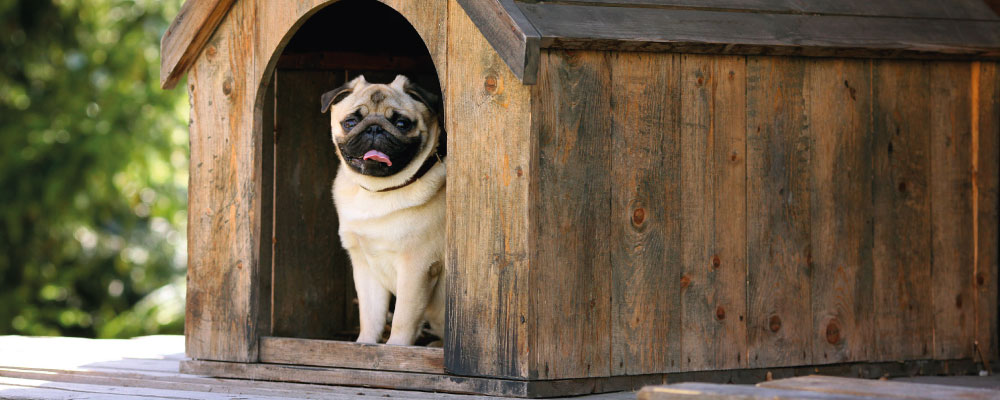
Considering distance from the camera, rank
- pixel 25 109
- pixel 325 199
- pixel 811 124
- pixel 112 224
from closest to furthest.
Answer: pixel 811 124
pixel 325 199
pixel 25 109
pixel 112 224

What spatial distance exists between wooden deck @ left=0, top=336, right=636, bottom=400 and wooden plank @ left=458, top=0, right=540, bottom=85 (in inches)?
42.4

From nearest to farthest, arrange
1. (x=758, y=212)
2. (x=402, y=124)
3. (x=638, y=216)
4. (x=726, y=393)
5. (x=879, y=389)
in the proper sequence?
(x=726, y=393)
(x=879, y=389)
(x=638, y=216)
(x=758, y=212)
(x=402, y=124)

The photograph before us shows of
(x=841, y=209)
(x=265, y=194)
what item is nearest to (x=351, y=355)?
(x=265, y=194)

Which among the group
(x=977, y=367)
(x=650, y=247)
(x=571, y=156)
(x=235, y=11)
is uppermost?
(x=235, y=11)

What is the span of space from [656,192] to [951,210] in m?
1.41

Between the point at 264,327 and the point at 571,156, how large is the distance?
4.99ft

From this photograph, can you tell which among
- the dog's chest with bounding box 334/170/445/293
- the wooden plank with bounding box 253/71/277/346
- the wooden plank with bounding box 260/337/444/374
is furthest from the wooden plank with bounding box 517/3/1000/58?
the wooden plank with bounding box 253/71/277/346

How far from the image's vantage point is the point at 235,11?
15.1 feet

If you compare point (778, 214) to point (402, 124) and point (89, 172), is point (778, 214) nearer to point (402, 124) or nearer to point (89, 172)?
point (402, 124)

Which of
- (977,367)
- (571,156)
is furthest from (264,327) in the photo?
(977,367)

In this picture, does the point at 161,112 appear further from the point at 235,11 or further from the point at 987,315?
the point at 987,315

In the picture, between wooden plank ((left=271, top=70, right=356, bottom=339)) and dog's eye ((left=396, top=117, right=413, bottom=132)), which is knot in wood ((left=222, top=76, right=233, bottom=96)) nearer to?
wooden plank ((left=271, top=70, right=356, bottom=339))

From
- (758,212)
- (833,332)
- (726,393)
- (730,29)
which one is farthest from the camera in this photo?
(833,332)

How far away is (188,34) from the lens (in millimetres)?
4637
